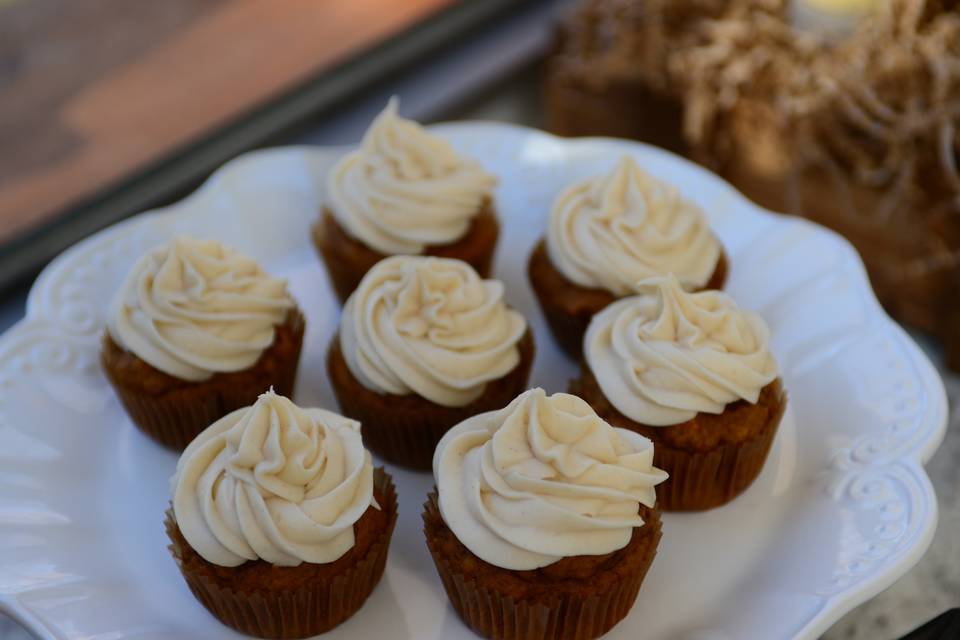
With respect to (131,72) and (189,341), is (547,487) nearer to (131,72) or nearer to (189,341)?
(189,341)

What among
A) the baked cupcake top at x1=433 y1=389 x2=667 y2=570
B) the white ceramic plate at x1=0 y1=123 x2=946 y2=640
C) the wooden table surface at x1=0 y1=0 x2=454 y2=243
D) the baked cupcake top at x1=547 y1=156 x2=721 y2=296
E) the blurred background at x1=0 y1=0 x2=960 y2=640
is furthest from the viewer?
the wooden table surface at x1=0 y1=0 x2=454 y2=243

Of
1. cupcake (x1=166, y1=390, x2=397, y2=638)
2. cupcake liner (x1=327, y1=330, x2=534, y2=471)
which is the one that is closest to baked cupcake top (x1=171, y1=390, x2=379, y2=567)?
→ cupcake (x1=166, y1=390, x2=397, y2=638)

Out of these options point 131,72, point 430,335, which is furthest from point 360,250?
point 131,72

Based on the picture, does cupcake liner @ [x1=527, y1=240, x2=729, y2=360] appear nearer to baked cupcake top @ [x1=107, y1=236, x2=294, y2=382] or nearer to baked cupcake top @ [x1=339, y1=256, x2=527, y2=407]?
baked cupcake top @ [x1=339, y1=256, x2=527, y2=407]

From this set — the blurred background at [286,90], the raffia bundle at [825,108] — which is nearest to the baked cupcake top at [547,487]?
the blurred background at [286,90]

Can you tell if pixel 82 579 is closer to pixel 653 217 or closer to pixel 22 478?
pixel 22 478

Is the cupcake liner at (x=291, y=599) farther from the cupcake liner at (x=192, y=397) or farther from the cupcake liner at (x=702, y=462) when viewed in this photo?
the cupcake liner at (x=702, y=462)
